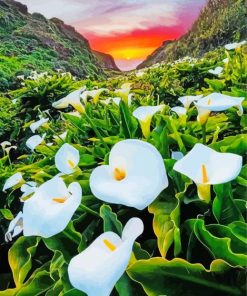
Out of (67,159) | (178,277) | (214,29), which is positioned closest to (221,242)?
(178,277)

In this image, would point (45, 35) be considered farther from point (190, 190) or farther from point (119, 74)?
point (190, 190)

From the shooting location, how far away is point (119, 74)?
4969 mm

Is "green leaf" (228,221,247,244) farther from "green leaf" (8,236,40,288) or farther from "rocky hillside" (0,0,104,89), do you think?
"rocky hillside" (0,0,104,89)

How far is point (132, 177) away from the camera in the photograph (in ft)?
2.34

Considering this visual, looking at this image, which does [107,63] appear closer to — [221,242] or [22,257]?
[22,257]

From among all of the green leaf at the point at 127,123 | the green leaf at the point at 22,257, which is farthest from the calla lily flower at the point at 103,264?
the green leaf at the point at 127,123

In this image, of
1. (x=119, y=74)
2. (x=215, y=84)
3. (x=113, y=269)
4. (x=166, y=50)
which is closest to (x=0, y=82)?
(x=119, y=74)

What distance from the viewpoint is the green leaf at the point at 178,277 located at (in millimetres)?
682

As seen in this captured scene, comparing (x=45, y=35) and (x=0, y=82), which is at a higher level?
(x=45, y=35)

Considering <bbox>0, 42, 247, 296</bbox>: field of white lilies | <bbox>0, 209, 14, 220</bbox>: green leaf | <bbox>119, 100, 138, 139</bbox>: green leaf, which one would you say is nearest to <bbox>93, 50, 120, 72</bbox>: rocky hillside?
<bbox>0, 209, 14, 220</bbox>: green leaf

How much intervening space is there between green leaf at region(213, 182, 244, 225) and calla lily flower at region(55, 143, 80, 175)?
1.05 feet

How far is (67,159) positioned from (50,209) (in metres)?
0.27

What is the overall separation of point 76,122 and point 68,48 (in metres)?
4.10

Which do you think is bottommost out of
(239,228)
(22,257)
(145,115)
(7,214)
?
(7,214)
